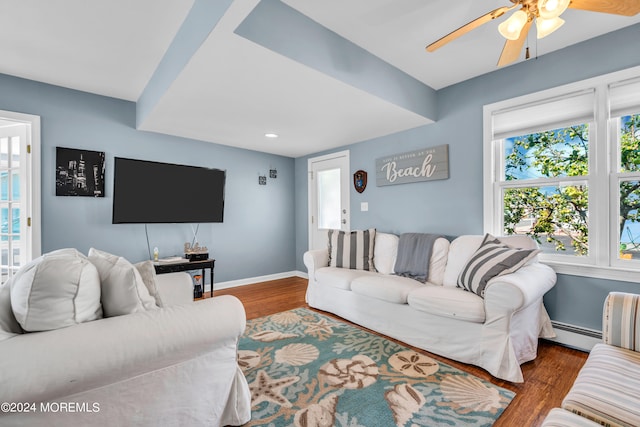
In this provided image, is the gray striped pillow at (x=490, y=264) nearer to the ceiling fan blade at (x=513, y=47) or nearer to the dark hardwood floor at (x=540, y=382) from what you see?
the dark hardwood floor at (x=540, y=382)

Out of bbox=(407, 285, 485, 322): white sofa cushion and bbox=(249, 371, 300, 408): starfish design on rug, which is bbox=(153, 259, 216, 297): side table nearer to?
bbox=(249, 371, 300, 408): starfish design on rug

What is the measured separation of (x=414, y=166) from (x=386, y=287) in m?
1.61

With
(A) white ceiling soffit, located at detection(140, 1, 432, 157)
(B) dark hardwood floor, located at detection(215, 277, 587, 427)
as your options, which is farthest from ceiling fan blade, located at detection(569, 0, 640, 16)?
(B) dark hardwood floor, located at detection(215, 277, 587, 427)

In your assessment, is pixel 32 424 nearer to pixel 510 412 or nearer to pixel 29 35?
pixel 510 412

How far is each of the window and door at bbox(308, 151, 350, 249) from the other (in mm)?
1989

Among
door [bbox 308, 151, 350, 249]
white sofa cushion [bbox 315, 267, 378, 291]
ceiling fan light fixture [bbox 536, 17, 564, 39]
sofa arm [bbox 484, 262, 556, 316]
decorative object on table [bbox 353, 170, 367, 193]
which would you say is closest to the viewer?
ceiling fan light fixture [bbox 536, 17, 564, 39]

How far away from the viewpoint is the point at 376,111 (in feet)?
9.57

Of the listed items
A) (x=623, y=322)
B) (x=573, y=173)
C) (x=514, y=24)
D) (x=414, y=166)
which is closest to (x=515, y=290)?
(x=623, y=322)

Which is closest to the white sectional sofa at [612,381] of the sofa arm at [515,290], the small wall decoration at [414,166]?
the sofa arm at [515,290]

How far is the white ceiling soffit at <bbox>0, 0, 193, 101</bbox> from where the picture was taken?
196 cm

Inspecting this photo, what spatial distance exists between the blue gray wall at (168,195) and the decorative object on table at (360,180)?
57.0 inches

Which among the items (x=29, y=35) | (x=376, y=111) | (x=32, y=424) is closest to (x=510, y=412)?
(x=32, y=424)

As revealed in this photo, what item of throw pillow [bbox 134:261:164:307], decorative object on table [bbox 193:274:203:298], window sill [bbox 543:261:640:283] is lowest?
decorative object on table [bbox 193:274:203:298]

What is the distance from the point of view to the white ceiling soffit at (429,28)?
6.33 feet
